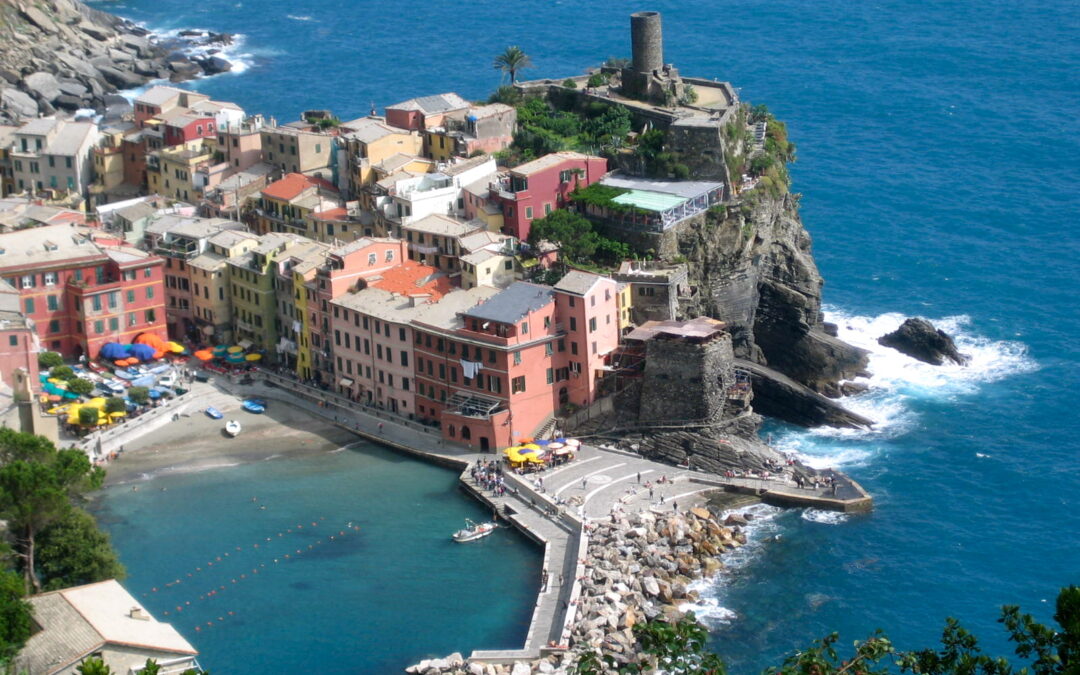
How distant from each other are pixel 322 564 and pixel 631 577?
670 inches

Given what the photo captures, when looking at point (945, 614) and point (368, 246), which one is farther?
point (368, 246)

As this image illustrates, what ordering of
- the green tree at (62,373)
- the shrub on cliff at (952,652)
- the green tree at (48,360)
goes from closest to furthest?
the shrub on cliff at (952,652)
the green tree at (62,373)
the green tree at (48,360)

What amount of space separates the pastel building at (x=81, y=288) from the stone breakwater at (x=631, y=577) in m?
40.0

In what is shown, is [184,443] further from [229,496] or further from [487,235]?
[487,235]

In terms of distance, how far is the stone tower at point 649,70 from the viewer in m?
132

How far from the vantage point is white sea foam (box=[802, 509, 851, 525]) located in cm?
10125

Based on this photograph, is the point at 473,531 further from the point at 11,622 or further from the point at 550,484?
the point at 11,622

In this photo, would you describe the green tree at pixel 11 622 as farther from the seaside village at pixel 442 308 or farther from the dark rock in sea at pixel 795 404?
the dark rock in sea at pixel 795 404

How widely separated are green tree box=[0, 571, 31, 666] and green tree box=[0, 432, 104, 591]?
907cm

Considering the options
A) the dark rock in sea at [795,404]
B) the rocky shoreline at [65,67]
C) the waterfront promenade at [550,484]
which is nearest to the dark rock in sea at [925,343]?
the dark rock in sea at [795,404]

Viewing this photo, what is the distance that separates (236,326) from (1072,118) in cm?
9222

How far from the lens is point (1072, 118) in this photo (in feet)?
574

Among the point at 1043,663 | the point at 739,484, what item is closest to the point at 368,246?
the point at 739,484

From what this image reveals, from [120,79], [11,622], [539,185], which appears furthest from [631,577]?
[120,79]
